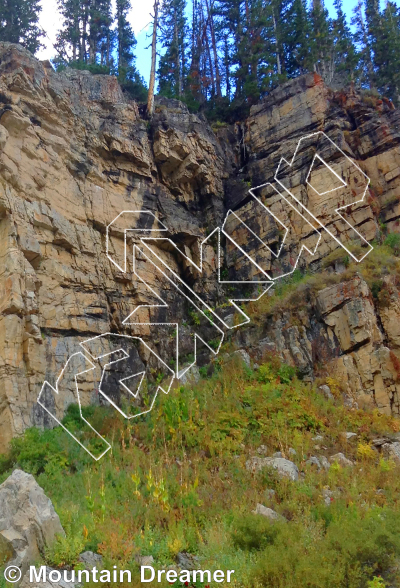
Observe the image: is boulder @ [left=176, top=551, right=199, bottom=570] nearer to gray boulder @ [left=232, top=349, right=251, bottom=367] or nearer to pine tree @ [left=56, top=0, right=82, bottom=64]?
gray boulder @ [left=232, top=349, right=251, bottom=367]

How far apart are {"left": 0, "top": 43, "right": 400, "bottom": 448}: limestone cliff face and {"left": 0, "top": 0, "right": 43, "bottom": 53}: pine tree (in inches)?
380

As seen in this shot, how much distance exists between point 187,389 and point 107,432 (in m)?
2.23

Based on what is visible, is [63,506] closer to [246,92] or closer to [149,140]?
[149,140]

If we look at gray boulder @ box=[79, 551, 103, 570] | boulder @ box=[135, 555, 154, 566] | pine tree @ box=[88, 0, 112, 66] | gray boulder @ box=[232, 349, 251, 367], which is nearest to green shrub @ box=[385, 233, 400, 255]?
gray boulder @ box=[232, 349, 251, 367]

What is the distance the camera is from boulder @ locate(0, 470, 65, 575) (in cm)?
556

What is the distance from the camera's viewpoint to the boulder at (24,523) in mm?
5559

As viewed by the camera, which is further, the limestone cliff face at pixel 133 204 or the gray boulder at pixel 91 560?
the limestone cliff face at pixel 133 204

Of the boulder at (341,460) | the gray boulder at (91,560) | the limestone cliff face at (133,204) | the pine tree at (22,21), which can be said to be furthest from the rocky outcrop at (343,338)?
the pine tree at (22,21)

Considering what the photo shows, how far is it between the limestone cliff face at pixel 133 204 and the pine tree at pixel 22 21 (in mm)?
9648

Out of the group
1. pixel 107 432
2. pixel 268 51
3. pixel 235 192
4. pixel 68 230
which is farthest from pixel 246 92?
pixel 107 432

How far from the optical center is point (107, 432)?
10406 millimetres

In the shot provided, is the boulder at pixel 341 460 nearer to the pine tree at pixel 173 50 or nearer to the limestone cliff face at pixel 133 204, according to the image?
the limestone cliff face at pixel 133 204

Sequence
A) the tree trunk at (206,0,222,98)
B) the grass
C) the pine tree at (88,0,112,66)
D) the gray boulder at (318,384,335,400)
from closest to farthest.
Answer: the grass → the gray boulder at (318,384,335,400) → the tree trunk at (206,0,222,98) → the pine tree at (88,0,112,66)

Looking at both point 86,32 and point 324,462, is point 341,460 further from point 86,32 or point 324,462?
point 86,32
